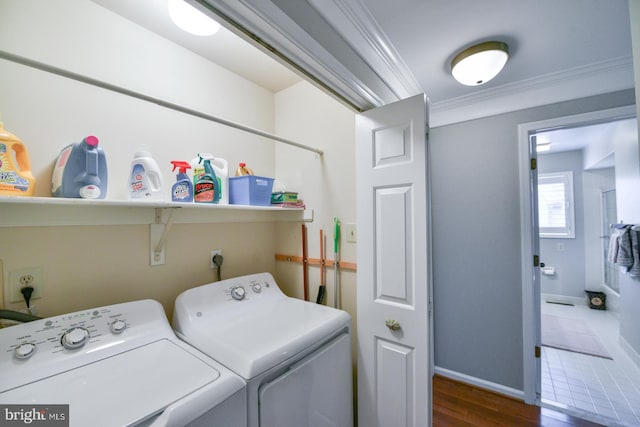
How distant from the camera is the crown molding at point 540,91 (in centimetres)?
161

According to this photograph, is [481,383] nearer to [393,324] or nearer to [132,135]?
[393,324]

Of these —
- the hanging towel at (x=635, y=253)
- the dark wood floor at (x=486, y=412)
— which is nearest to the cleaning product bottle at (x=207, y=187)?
the dark wood floor at (x=486, y=412)

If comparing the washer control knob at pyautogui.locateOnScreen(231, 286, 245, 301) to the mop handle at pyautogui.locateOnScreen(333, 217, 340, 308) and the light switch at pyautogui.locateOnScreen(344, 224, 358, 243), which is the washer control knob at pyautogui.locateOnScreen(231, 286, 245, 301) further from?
the light switch at pyautogui.locateOnScreen(344, 224, 358, 243)

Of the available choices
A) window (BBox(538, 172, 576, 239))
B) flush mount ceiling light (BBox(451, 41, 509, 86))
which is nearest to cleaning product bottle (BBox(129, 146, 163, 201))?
flush mount ceiling light (BBox(451, 41, 509, 86))

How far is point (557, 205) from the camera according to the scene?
173 inches

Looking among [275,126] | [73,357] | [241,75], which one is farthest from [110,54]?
[73,357]

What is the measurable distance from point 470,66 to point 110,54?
194 cm

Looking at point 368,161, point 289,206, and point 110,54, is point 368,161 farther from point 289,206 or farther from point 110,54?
point 110,54

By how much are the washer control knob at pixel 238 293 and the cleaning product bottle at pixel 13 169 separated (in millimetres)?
975

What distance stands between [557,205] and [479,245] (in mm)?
3647

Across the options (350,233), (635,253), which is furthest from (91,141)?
(635,253)

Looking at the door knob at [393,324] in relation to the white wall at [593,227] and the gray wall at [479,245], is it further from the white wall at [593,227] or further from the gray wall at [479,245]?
the white wall at [593,227]

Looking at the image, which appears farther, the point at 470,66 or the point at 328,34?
the point at 470,66

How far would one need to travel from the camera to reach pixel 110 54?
1306 mm
